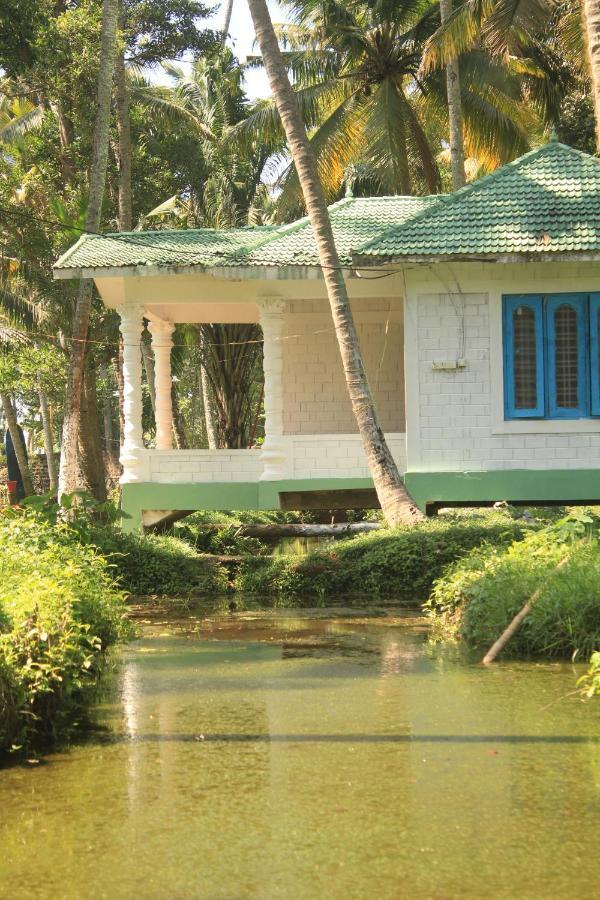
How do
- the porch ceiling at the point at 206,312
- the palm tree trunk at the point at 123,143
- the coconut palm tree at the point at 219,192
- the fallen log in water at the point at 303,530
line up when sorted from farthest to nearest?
1. the coconut palm tree at the point at 219,192
2. the palm tree trunk at the point at 123,143
3. the porch ceiling at the point at 206,312
4. the fallen log in water at the point at 303,530

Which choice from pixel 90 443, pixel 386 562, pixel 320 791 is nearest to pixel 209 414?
pixel 90 443

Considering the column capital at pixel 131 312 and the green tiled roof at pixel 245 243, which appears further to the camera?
the column capital at pixel 131 312

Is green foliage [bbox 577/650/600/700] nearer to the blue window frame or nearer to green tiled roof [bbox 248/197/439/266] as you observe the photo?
the blue window frame

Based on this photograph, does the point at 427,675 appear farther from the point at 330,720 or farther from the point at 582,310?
the point at 582,310

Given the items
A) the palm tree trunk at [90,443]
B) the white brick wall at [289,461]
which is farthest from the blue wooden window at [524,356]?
the palm tree trunk at [90,443]

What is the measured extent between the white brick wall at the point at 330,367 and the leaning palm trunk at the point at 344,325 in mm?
3353

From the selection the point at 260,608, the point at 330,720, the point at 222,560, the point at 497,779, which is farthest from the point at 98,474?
the point at 497,779

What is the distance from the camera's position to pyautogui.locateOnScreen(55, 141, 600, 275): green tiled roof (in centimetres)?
1494

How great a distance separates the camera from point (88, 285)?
20.5 m

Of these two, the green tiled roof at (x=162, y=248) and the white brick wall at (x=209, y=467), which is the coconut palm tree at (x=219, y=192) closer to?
the green tiled roof at (x=162, y=248)

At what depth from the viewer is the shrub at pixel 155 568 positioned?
48.7ft

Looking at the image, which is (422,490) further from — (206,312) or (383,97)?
(383,97)

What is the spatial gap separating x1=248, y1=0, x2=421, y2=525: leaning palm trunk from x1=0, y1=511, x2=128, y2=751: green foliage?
19.4 feet

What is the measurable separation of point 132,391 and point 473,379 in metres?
4.81
